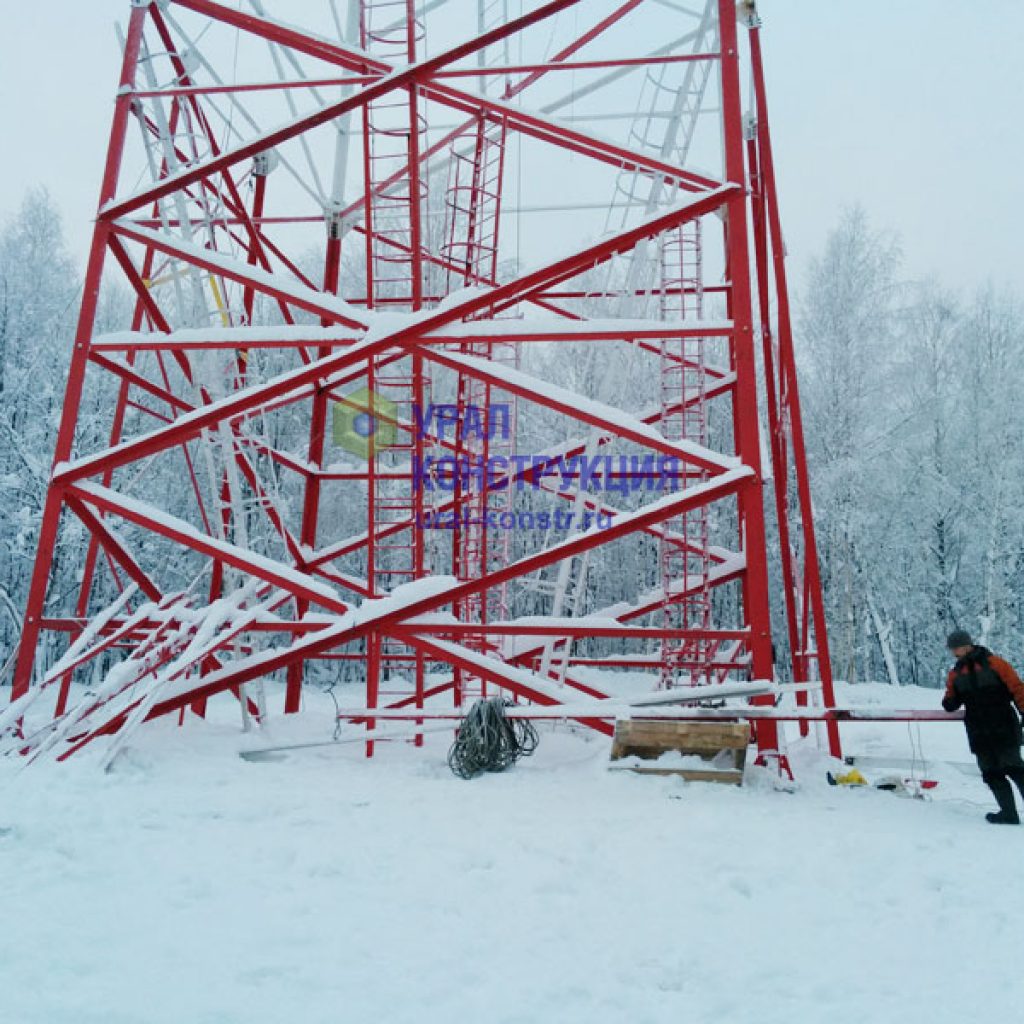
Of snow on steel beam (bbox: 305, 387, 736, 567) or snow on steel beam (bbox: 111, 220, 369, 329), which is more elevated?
snow on steel beam (bbox: 111, 220, 369, 329)

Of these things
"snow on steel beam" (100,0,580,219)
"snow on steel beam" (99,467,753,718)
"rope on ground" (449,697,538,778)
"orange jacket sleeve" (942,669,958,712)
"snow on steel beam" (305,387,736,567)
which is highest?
"snow on steel beam" (100,0,580,219)

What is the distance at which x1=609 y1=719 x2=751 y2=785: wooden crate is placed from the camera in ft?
21.1

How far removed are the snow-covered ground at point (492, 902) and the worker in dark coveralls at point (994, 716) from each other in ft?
0.97

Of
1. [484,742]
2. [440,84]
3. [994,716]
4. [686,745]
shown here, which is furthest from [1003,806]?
[440,84]

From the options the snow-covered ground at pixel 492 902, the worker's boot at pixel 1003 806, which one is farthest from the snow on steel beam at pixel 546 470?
the worker's boot at pixel 1003 806

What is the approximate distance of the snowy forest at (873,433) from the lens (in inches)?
902

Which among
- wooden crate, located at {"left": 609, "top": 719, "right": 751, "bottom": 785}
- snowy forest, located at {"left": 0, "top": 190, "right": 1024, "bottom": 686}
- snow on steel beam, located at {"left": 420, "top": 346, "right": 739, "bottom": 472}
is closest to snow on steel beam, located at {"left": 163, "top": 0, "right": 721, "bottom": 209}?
snow on steel beam, located at {"left": 420, "top": 346, "right": 739, "bottom": 472}

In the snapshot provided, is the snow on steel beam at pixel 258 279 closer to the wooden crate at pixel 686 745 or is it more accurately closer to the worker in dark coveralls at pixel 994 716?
the wooden crate at pixel 686 745

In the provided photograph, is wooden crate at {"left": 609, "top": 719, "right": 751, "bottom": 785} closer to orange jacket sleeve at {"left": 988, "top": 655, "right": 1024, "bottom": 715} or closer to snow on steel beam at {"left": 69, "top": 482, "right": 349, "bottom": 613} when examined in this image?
orange jacket sleeve at {"left": 988, "top": 655, "right": 1024, "bottom": 715}

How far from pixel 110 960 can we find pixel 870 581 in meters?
25.0

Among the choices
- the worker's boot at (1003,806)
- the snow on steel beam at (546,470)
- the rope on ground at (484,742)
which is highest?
the snow on steel beam at (546,470)

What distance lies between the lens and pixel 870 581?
991 inches

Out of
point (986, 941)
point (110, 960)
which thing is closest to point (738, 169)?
point (986, 941)

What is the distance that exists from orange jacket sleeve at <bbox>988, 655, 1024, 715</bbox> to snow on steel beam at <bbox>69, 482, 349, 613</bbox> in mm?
4900
